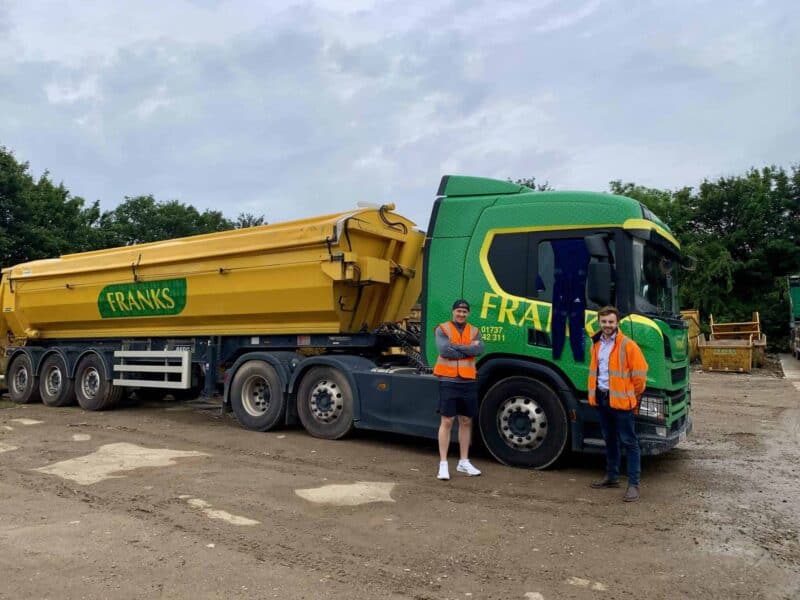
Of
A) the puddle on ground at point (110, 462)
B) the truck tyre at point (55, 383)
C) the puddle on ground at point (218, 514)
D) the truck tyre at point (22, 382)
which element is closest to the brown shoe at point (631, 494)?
the puddle on ground at point (218, 514)

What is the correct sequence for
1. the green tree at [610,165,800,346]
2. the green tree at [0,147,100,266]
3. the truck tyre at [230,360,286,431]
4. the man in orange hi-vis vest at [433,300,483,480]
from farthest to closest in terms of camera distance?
the green tree at [610,165,800,346] < the green tree at [0,147,100,266] < the truck tyre at [230,360,286,431] < the man in orange hi-vis vest at [433,300,483,480]

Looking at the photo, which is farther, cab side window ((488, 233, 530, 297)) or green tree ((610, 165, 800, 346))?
green tree ((610, 165, 800, 346))

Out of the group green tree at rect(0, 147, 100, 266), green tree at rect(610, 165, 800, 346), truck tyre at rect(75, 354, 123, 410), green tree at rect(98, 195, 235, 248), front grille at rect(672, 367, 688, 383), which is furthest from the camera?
green tree at rect(98, 195, 235, 248)

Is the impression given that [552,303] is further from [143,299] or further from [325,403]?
[143,299]

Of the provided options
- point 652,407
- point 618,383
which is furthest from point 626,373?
point 652,407

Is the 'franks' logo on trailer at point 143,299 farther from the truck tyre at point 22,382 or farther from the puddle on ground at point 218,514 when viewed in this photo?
the puddle on ground at point 218,514

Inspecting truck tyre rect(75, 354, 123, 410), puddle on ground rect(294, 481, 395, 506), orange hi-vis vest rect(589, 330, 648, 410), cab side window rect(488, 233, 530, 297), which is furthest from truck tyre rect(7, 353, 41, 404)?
orange hi-vis vest rect(589, 330, 648, 410)

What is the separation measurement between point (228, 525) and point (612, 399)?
10.9 feet

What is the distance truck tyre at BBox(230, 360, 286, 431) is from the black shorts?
290 centimetres

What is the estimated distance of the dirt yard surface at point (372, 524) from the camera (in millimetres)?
3672

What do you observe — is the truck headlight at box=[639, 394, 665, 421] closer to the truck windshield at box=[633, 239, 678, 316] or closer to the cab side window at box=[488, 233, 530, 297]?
the truck windshield at box=[633, 239, 678, 316]

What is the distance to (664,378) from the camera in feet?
19.2

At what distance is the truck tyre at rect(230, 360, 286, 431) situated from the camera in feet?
27.8

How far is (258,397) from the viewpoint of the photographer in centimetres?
886
